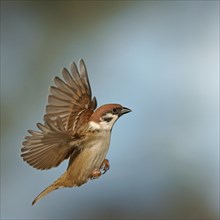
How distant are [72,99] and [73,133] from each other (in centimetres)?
15

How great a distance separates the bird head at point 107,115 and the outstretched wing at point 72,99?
3 centimetres

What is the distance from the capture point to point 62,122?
116cm

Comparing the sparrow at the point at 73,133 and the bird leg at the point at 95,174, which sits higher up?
the sparrow at the point at 73,133

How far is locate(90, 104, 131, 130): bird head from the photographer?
1216 mm

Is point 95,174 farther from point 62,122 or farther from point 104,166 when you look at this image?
point 62,122

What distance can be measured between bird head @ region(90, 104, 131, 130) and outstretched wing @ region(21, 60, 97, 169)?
0.03 m

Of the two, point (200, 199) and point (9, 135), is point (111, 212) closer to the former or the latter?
point (200, 199)

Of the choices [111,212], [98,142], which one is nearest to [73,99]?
[98,142]

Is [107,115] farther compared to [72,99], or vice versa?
[72,99]

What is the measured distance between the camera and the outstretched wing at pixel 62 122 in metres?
1.14

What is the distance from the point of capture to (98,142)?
4.33 feet

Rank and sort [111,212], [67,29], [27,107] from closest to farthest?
[111,212] < [27,107] < [67,29]

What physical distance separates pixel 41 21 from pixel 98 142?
2.65 metres

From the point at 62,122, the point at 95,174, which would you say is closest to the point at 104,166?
the point at 95,174
